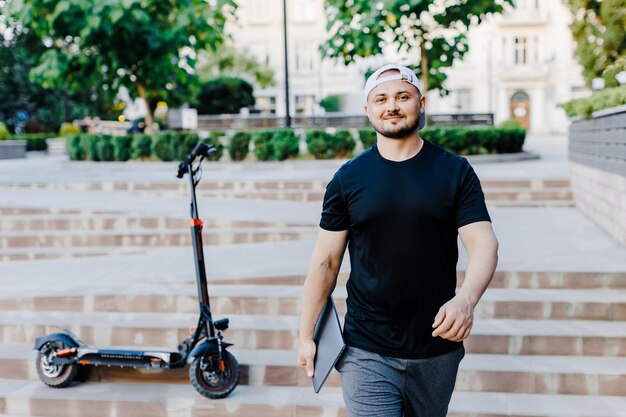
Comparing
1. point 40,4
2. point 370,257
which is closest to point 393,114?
point 370,257

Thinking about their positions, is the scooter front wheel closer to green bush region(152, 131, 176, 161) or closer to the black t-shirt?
the black t-shirt

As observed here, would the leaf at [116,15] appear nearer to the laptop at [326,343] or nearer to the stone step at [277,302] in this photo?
the stone step at [277,302]

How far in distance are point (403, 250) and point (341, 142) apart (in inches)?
584

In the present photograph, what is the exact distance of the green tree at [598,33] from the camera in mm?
16984

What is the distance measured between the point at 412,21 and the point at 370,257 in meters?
17.0

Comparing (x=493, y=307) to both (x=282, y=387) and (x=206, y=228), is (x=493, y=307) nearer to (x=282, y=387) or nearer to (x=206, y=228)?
(x=282, y=387)

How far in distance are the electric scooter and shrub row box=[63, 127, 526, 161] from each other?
1198 centimetres

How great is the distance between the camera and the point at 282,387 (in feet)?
17.2

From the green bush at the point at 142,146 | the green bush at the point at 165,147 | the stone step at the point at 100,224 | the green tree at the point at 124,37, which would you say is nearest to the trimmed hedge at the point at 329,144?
the green bush at the point at 165,147

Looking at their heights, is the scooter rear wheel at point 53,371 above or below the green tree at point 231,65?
below

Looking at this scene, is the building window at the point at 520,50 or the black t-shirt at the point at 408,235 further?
the building window at the point at 520,50

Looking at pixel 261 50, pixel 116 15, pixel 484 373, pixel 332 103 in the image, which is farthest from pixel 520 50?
pixel 484 373

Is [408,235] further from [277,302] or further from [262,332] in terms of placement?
[277,302]

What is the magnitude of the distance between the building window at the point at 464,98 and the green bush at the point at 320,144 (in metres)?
36.7
